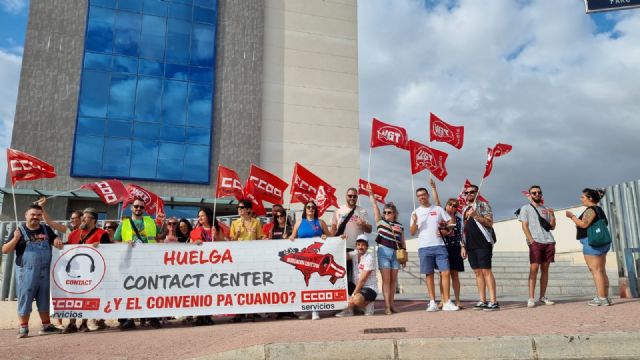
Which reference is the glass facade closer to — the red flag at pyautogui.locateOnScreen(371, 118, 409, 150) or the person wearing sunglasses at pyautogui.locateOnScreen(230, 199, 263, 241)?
the red flag at pyautogui.locateOnScreen(371, 118, 409, 150)

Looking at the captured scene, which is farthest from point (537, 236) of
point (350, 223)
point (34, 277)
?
point (34, 277)

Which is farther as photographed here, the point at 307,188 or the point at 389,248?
the point at 307,188

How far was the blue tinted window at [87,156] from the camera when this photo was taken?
69.7 ft

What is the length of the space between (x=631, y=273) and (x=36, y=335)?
1044 centimetres

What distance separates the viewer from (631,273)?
28.6 ft

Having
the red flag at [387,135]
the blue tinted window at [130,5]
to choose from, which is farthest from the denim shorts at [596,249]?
the blue tinted window at [130,5]

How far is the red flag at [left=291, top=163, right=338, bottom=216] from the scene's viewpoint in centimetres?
1022

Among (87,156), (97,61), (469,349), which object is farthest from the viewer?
(97,61)

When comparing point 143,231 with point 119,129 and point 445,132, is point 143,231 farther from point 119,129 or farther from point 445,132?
point 119,129

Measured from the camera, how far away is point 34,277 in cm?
673

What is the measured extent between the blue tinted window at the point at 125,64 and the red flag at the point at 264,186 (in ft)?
52.3

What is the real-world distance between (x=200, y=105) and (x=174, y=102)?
1307 mm

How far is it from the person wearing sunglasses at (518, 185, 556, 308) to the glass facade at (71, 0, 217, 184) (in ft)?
59.6

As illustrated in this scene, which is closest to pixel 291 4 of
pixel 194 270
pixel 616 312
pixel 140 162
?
pixel 140 162
